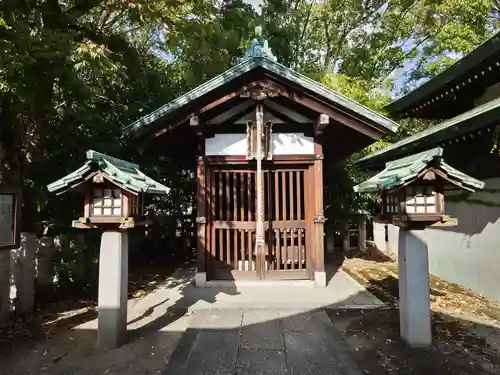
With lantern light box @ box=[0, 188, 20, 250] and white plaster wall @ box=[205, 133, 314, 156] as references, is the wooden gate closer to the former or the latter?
white plaster wall @ box=[205, 133, 314, 156]

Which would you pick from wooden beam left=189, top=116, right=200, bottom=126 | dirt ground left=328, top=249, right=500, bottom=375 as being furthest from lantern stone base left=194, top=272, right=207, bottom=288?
wooden beam left=189, top=116, right=200, bottom=126

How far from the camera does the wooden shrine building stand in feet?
22.8

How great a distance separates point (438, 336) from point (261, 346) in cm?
242

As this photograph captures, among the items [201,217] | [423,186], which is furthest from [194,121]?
[423,186]

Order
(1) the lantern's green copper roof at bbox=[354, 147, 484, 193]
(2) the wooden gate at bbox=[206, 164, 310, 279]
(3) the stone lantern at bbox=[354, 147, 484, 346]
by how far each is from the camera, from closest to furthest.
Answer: (1) the lantern's green copper roof at bbox=[354, 147, 484, 193], (3) the stone lantern at bbox=[354, 147, 484, 346], (2) the wooden gate at bbox=[206, 164, 310, 279]

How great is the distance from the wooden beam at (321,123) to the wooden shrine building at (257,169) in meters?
0.04

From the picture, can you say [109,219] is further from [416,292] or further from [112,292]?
[416,292]

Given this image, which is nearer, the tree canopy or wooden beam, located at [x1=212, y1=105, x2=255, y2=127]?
the tree canopy

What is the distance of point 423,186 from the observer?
4.30 meters

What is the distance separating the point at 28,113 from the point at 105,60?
1872mm

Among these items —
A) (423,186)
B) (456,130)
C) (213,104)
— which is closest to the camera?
(423,186)

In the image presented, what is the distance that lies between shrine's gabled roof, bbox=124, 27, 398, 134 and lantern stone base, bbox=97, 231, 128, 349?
3.09 metres

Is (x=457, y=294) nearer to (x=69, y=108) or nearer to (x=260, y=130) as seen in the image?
(x=260, y=130)

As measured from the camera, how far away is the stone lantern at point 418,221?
4.10 m
